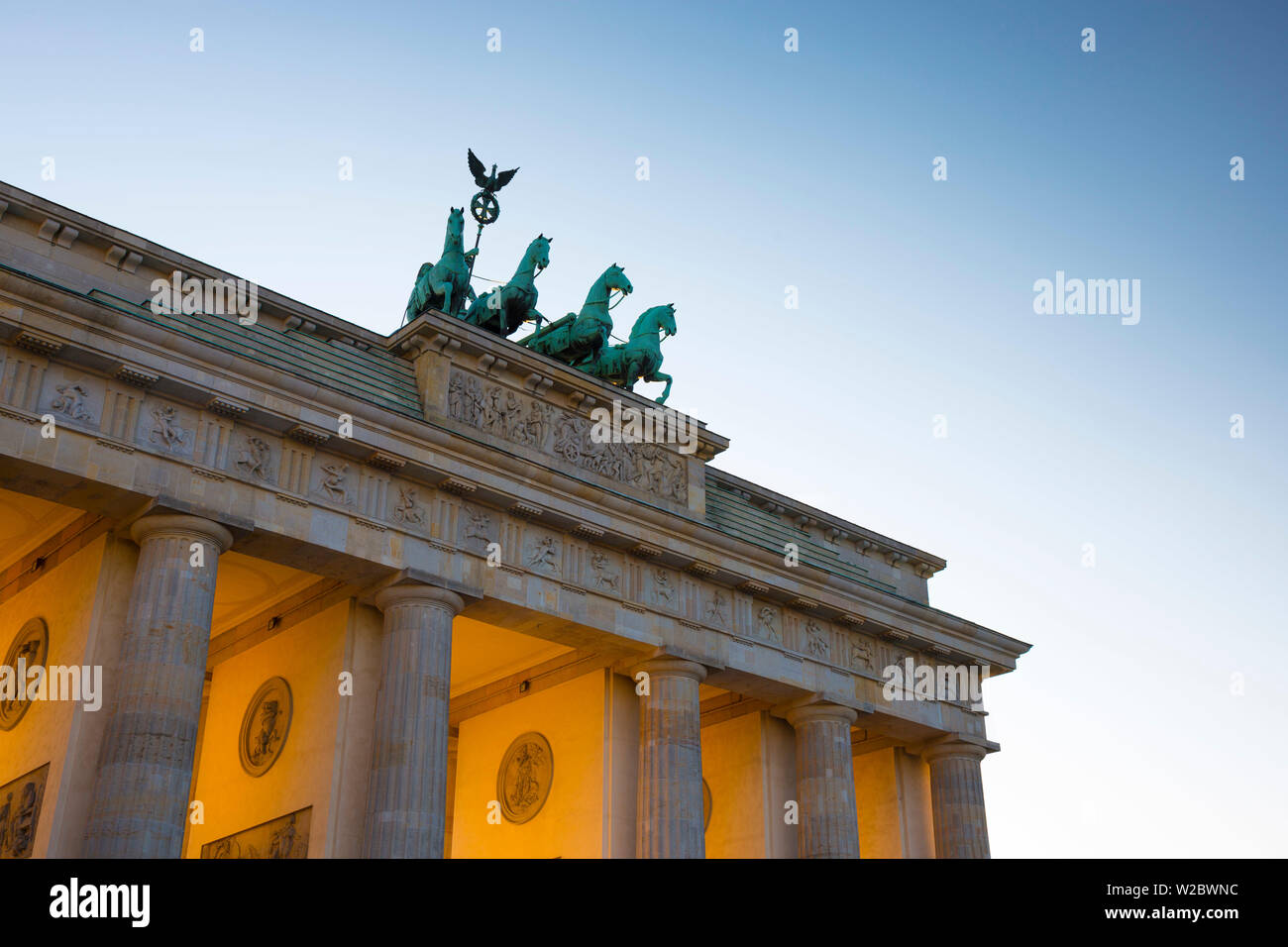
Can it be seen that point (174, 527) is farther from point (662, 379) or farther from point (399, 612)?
point (662, 379)

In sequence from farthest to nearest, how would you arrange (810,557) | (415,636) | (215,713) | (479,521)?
1. (810,557)
2. (215,713)
3. (479,521)
4. (415,636)

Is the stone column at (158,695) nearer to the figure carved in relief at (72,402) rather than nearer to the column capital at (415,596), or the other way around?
the figure carved in relief at (72,402)

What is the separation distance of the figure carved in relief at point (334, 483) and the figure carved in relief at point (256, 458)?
97 cm

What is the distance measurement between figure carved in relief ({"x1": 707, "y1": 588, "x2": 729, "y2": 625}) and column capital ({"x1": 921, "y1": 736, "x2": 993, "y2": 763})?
7111mm

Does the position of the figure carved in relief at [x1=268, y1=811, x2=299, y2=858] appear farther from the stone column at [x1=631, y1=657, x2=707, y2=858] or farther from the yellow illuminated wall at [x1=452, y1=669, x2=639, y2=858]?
the stone column at [x1=631, y1=657, x2=707, y2=858]

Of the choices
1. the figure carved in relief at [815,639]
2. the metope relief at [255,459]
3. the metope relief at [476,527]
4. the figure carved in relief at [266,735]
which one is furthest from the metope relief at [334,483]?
the figure carved in relief at [815,639]

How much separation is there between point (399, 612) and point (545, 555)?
10.1ft

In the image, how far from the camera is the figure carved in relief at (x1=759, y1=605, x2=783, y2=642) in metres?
27.6

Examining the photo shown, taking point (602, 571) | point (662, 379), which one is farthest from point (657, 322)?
point (602, 571)

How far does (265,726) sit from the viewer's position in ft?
78.8
